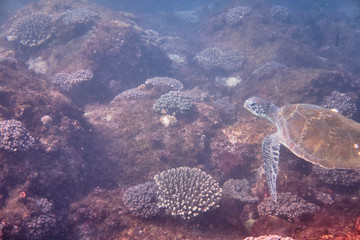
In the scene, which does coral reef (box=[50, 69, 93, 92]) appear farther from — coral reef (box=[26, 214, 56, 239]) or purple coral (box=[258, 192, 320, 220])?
purple coral (box=[258, 192, 320, 220])

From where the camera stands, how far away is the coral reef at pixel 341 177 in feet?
13.0

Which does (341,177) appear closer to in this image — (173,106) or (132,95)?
(173,106)

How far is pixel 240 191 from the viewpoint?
15.7 ft

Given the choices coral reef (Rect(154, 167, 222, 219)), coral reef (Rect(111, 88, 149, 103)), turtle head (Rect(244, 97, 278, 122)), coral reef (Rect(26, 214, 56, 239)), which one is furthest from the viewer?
coral reef (Rect(111, 88, 149, 103))

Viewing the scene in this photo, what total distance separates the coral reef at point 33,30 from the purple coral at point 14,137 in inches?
320

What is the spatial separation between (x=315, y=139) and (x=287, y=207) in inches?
64.7

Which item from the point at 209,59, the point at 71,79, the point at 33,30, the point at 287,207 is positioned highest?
the point at 33,30

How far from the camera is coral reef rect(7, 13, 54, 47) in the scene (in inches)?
403

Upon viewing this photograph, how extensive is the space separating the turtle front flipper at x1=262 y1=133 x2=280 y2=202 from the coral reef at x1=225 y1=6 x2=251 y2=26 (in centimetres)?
1406

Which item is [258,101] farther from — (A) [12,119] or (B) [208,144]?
(A) [12,119]

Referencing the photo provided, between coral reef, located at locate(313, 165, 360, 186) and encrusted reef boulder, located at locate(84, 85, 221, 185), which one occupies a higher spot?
coral reef, located at locate(313, 165, 360, 186)

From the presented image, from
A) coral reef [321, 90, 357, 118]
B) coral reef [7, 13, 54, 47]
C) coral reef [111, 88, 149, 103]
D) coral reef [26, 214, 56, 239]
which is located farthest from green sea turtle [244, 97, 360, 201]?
coral reef [7, 13, 54, 47]

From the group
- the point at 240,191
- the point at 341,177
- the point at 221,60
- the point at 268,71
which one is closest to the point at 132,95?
the point at 240,191

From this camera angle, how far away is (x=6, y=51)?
10.0 m
